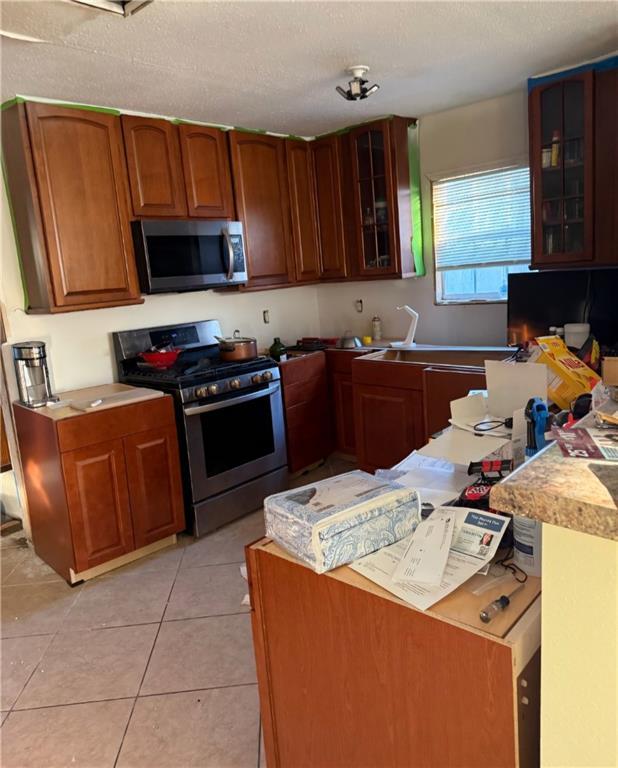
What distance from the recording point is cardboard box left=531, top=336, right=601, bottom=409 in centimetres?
201

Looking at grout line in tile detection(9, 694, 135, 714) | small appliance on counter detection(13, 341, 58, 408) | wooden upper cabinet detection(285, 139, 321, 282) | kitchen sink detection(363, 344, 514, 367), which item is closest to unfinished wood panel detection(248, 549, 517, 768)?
grout line in tile detection(9, 694, 135, 714)

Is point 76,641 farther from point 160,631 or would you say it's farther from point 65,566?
point 65,566

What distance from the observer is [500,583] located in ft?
3.75

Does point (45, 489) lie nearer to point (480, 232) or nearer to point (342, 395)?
point (342, 395)

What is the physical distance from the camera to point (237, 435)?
349 cm

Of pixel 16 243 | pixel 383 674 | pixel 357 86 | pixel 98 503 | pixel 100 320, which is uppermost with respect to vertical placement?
pixel 357 86

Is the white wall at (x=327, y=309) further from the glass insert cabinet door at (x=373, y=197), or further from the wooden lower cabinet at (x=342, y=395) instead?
the wooden lower cabinet at (x=342, y=395)

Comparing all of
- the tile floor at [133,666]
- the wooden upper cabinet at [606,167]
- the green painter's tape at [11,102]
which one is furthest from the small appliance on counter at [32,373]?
the wooden upper cabinet at [606,167]

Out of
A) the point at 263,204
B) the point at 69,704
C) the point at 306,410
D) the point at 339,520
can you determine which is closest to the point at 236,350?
the point at 306,410

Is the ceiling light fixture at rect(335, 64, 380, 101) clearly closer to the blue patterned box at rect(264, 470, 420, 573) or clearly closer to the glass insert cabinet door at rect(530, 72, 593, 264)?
the glass insert cabinet door at rect(530, 72, 593, 264)

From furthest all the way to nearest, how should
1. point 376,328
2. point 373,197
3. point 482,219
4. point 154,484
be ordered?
point 376,328
point 373,197
point 482,219
point 154,484

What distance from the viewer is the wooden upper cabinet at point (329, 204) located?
4.05m

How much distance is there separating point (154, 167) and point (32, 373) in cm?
133

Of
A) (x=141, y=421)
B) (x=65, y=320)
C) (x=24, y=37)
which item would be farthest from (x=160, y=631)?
(x=24, y=37)
